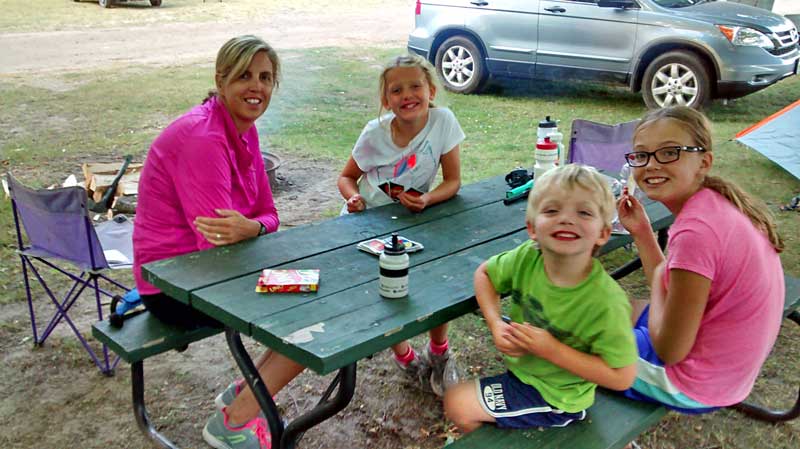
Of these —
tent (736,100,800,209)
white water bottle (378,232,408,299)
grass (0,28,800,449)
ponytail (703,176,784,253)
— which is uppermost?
ponytail (703,176,784,253)

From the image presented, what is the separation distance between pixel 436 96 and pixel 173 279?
5.07 ft

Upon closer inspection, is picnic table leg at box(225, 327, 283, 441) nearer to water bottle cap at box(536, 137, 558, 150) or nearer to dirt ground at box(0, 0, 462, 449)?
dirt ground at box(0, 0, 462, 449)

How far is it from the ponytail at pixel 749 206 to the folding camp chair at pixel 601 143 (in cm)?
230

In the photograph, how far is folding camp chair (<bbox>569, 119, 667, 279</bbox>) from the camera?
173 inches

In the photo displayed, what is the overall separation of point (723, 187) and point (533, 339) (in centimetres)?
70

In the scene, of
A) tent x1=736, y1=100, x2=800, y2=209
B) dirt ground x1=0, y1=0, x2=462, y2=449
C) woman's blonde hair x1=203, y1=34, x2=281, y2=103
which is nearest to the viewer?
woman's blonde hair x1=203, y1=34, x2=281, y2=103

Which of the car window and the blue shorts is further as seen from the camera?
the car window

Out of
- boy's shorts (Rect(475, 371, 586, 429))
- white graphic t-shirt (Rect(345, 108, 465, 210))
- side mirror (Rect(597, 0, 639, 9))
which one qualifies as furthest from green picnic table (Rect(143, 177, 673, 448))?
side mirror (Rect(597, 0, 639, 9))

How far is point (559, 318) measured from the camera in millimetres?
1998

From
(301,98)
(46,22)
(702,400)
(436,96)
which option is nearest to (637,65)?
(301,98)

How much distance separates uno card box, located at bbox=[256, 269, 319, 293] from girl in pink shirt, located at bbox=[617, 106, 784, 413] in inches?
39.8

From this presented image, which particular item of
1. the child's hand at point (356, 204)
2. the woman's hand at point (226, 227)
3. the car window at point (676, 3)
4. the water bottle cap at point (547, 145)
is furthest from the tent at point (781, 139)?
the woman's hand at point (226, 227)

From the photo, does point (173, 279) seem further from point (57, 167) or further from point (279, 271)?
point (57, 167)

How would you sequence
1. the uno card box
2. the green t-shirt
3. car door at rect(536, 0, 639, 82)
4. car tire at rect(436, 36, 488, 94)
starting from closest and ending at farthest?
the green t-shirt, the uno card box, car door at rect(536, 0, 639, 82), car tire at rect(436, 36, 488, 94)
